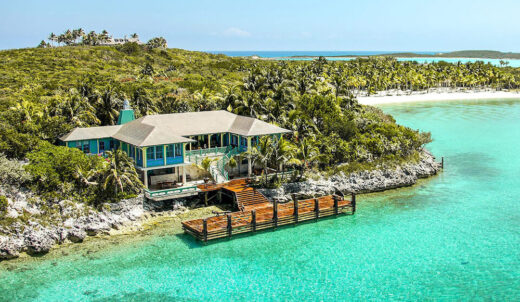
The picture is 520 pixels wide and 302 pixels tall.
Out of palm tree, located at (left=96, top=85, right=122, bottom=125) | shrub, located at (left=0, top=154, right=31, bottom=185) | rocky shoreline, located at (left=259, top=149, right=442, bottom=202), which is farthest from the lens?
palm tree, located at (left=96, top=85, right=122, bottom=125)

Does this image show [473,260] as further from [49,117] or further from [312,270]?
[49,117]

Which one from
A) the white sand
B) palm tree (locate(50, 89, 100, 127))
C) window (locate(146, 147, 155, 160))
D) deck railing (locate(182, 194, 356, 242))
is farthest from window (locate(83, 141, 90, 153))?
the white sand

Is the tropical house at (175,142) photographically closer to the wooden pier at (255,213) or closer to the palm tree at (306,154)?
the palm tree at (306,154)

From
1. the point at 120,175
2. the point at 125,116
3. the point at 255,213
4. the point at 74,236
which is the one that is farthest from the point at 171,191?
the point at 125,116

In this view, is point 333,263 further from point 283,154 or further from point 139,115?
point 139,115

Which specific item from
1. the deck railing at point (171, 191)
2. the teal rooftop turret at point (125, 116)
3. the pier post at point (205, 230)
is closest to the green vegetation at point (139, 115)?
the deck railing at point (171, 191)

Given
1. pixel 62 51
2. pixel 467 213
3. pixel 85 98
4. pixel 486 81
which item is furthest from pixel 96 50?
pixel 486 81

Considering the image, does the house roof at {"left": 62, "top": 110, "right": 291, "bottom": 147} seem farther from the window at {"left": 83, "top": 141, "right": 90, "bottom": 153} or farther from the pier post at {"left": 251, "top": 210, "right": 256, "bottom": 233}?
the pier post at {"left": 251, "top": 210, "right": 256, "bottom": 233}
